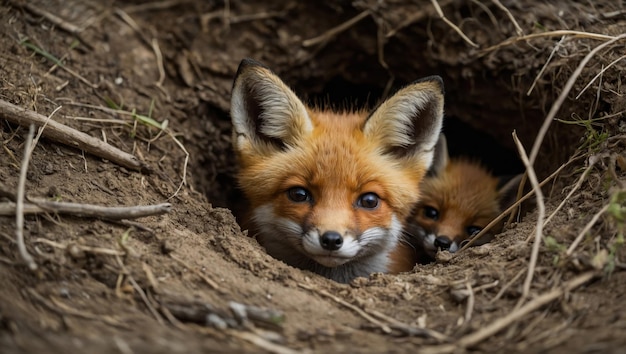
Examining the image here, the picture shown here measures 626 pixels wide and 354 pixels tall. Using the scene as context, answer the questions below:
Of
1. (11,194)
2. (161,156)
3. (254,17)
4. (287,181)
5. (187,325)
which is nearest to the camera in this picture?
(187,325)

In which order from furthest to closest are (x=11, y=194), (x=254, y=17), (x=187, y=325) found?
(x=254, y=17) → (x=11, y=194) → (x=187, y=325)

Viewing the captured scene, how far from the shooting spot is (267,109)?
14.0ft

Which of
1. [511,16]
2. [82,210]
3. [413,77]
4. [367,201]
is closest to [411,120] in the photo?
[367,201]

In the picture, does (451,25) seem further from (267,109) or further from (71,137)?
(71,137)

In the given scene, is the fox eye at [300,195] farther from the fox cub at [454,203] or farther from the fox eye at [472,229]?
the fox eye at [472,229]

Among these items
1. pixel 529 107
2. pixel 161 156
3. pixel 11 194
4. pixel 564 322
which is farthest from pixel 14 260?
pixel 529 107

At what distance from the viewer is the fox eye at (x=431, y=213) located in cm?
502

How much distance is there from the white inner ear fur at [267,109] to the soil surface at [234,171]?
2.15 feet

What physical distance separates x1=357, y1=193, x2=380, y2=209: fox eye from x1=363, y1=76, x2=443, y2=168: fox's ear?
0.46 m

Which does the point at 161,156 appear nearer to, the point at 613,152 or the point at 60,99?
the point at 60,99

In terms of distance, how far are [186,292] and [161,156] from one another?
6.08 feet

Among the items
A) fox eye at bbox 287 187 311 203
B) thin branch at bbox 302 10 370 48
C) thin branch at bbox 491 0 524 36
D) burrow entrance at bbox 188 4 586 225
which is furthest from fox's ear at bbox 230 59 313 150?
thin branch at bbox 491 0 524 36

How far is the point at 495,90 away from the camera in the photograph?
17.1 ft

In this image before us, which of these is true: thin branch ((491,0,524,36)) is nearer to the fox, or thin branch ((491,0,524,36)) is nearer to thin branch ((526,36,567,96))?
thin branch ((526,36,567,96))
